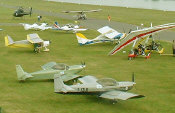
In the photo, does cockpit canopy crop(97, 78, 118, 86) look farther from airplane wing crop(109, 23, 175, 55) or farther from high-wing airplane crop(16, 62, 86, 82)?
airplane wing crop(109, 23, 175, 55)

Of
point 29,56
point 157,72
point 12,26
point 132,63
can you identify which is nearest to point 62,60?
point 29,56

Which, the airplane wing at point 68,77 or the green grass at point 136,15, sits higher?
the green grass at point 136,15

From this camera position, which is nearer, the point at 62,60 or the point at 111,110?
the point at 111,110

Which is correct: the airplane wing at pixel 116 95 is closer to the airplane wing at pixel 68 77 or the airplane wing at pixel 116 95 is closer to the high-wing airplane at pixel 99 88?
the high-wing airplane at pixel 99 88

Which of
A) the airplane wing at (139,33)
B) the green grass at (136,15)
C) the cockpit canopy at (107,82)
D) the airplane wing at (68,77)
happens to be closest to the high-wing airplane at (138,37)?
the airplane wing at (139,33)

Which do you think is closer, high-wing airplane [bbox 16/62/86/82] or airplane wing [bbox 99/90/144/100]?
airplane wing [bbox 99/90/144/100]

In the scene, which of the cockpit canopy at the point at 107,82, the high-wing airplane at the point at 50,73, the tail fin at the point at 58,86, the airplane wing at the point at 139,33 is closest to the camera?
the tail fin at the point at 58,86

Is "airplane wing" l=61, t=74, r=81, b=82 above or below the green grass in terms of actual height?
below

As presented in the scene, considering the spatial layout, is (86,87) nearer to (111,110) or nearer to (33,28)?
(111,110)

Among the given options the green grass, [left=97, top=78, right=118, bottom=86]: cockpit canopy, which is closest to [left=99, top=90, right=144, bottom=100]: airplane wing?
[left=97, top=78, right=118, bottom=86]: cockpit canopy

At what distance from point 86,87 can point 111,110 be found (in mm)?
2276

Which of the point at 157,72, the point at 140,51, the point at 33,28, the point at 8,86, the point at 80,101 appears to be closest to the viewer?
the point at 80,101

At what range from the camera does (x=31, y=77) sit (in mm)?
27828

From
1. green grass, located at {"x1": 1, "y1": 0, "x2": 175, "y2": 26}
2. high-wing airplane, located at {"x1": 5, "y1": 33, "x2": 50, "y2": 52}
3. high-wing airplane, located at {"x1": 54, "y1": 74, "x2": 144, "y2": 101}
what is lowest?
high-wing airplane, located at {"x1": 54, "y1": 74, "x2": 144, "y2": 101}
